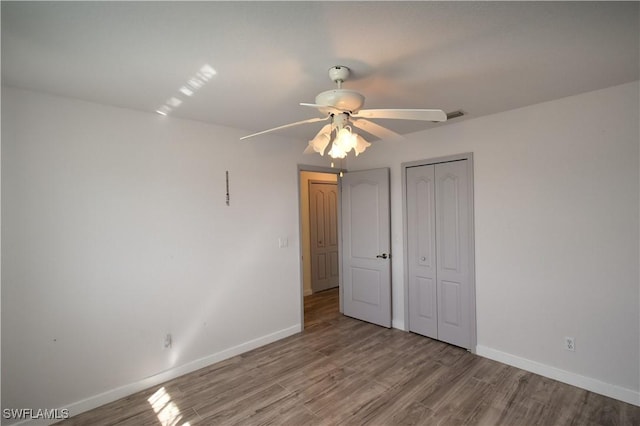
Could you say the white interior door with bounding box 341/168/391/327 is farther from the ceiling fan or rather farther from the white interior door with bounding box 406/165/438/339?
the ceiling fan

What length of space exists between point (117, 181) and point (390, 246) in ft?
9.92

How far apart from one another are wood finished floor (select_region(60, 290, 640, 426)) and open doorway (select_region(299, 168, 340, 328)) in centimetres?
222

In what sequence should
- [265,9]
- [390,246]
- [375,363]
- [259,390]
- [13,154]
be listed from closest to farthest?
[265,9] → [13,154] → [259,390] → [375,363] → [390,246]

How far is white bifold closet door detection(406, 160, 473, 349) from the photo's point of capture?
3.23 meters

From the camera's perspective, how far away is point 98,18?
1.40 m

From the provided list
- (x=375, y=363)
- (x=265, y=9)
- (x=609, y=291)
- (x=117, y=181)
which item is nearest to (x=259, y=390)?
(x=375, y=363)

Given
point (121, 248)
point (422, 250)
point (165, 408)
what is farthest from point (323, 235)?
point (165, 408)

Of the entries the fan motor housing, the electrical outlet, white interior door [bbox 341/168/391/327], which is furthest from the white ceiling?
the electrical outlet

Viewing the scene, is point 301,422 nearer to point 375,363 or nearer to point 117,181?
point 375,363

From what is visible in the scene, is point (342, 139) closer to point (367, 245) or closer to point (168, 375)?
point (367, 245)

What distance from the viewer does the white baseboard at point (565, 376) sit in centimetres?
232

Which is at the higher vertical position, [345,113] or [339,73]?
[339,73]

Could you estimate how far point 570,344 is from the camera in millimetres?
2582

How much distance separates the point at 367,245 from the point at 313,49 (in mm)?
2823
